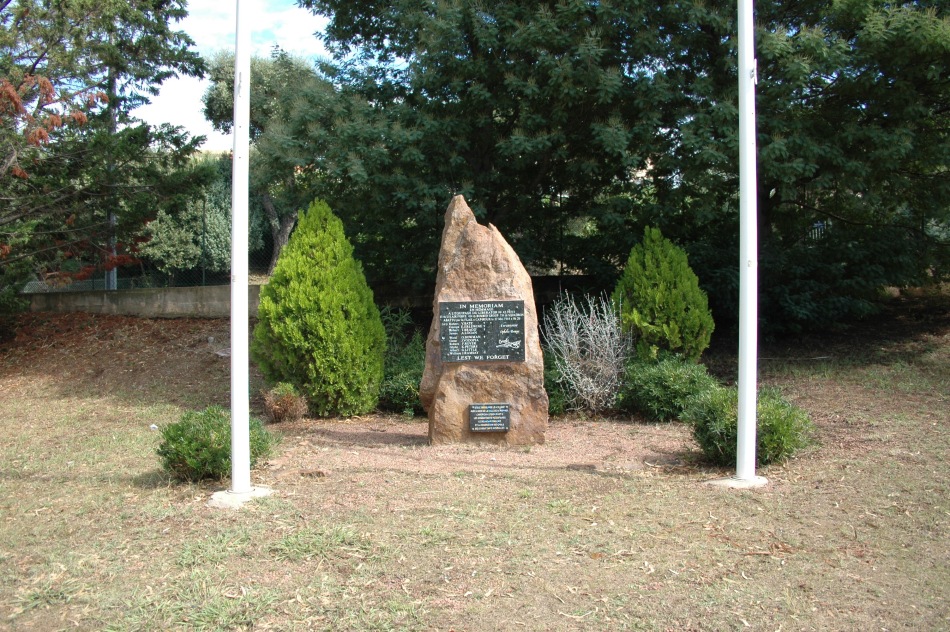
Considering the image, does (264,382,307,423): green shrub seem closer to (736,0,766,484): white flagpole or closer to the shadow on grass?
the shadow on grass

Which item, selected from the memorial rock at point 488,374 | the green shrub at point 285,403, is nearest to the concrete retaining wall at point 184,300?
the green shrub at point 285,403

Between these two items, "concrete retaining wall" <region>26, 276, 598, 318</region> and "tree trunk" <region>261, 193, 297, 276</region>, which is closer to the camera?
"concrete retaining wall" <region>26, 276, 598, 318</region>

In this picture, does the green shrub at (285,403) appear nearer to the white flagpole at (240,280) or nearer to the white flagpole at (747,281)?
the white flagpole at (240,280)

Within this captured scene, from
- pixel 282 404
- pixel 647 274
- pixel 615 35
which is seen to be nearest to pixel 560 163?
pixel 615 35

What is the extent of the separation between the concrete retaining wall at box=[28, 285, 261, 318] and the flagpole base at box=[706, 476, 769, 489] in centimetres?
983

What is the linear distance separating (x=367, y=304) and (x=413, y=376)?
3.49 ft

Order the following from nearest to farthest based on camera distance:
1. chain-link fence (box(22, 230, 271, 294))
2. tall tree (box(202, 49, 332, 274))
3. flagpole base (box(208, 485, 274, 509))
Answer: flagpole base (box(208, 485, 274, 509)) < tall tree (box(202, 49, 332, 274)) < chain-link fence (box(22, 230, 271, 294))

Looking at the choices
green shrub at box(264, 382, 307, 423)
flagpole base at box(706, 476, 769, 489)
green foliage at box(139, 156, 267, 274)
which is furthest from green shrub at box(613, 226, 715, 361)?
green foliage at box(139, 156, 267, 274)

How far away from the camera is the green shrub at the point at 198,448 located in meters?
5.68

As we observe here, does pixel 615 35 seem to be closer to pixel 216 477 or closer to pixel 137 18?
pixel 216 477

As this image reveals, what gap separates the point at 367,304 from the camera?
9188 millimetres

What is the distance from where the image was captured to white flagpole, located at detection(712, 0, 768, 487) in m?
5.54

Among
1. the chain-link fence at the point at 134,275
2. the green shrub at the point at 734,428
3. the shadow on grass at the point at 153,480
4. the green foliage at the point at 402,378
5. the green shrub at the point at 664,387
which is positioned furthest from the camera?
the chain-link fence at the point at 134,275

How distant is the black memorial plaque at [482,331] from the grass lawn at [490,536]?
2.84 feet
